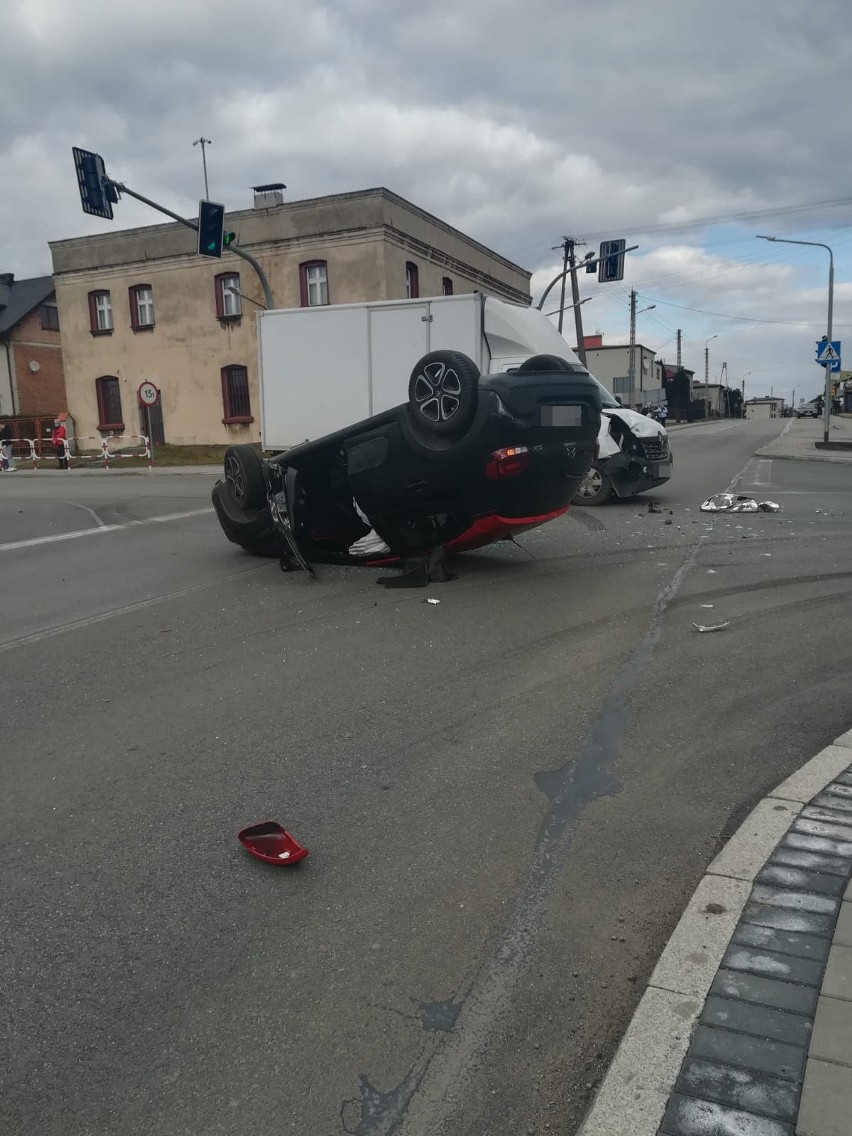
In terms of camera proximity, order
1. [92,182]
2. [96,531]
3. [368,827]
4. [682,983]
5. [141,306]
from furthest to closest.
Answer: [141,306], [92,182], [96,531], [368,827], [682,983]

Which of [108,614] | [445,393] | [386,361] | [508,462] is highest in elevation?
[386,361]

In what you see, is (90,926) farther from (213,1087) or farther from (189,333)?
(189,333)

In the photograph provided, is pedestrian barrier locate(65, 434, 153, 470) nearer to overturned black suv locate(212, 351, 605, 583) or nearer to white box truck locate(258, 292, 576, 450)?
white box truck locate(258, 292, 576, 450)

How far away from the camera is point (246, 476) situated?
9.40 meters

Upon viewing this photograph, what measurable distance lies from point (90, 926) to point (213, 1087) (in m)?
0.93

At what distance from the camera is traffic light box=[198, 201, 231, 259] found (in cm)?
2000

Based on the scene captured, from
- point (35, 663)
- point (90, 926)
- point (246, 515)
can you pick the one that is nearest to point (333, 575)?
point (246, 515)

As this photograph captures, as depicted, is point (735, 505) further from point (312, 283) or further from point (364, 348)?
point (312, 283)

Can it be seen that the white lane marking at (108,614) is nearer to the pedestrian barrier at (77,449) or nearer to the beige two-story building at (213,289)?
the beige two-story building at (213,289)

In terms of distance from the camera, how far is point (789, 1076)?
2.24 m

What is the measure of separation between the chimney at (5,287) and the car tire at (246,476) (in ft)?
164

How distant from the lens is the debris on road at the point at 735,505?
43.5 ft

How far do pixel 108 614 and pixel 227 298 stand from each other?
97.2ft

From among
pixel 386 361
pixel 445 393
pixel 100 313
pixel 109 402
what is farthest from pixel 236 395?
pixel 445 393
